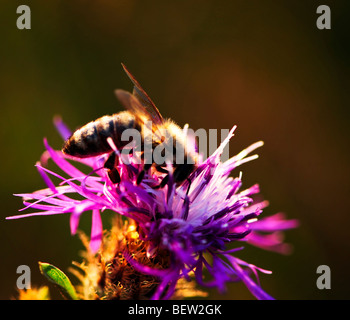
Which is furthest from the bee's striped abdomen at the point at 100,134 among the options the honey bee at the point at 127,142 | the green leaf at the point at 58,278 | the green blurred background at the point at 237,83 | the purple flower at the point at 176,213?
the green blurred background at the point at 237,83

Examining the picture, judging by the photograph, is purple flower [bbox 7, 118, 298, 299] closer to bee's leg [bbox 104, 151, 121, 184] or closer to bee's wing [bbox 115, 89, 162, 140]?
bee's leg [bbox 104, 151, 121, 184]

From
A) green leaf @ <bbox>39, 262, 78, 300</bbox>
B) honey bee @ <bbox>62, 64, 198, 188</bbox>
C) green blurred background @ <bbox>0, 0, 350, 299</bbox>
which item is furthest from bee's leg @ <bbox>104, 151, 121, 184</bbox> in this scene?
green blurred background @ <bbox>0, 0, 350, 299</bbox>

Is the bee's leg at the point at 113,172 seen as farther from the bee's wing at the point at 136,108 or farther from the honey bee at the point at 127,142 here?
the bee's wing at the point at 136,108

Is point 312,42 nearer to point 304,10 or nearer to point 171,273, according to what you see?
point 304,10

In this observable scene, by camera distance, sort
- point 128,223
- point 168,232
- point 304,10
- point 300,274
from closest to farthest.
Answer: point 168,232 → point 128,223 → point 300,274 → point 304,10

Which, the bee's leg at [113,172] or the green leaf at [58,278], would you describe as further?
the bee's leg at [113,172]
